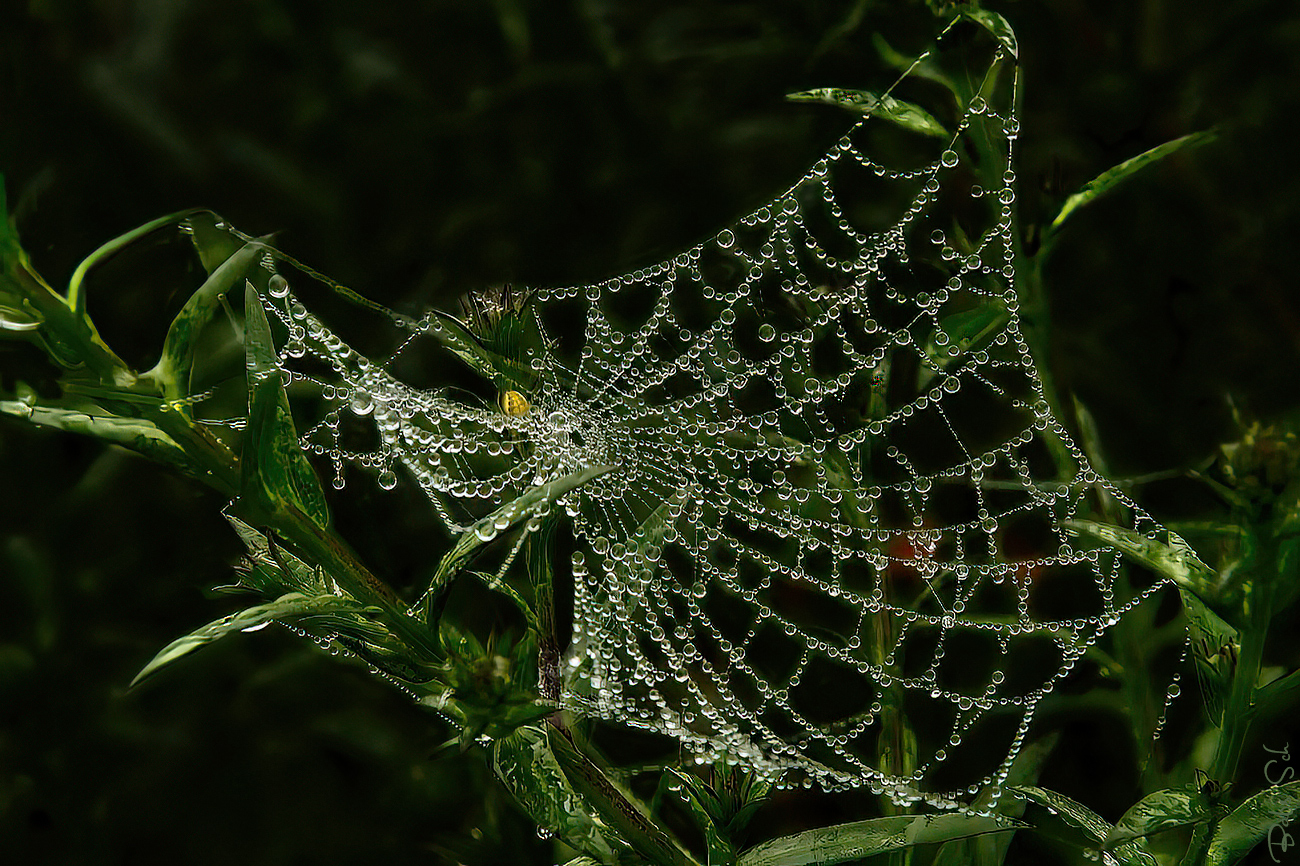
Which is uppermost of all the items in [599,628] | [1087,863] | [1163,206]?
[1163,206]

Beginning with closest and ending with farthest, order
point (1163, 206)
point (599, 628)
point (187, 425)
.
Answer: point (187, 425), point (599, 628), point (1163, 206)

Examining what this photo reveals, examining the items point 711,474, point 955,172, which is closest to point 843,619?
point 711,474

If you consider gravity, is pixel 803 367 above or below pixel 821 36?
below

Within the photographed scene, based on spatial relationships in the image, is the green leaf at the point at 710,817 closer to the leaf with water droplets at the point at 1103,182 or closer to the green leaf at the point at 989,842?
the green leaf at the point at 989,842

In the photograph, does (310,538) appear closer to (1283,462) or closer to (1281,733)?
(1283,462)

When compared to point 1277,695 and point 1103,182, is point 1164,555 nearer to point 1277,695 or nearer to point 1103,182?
point 1277,695

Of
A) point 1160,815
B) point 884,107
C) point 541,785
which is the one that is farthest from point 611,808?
point 884,107

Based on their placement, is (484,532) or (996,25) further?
(996,25)

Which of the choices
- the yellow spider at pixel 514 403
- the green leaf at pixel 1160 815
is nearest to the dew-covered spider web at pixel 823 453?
the yellow spider at pixel 514 403
